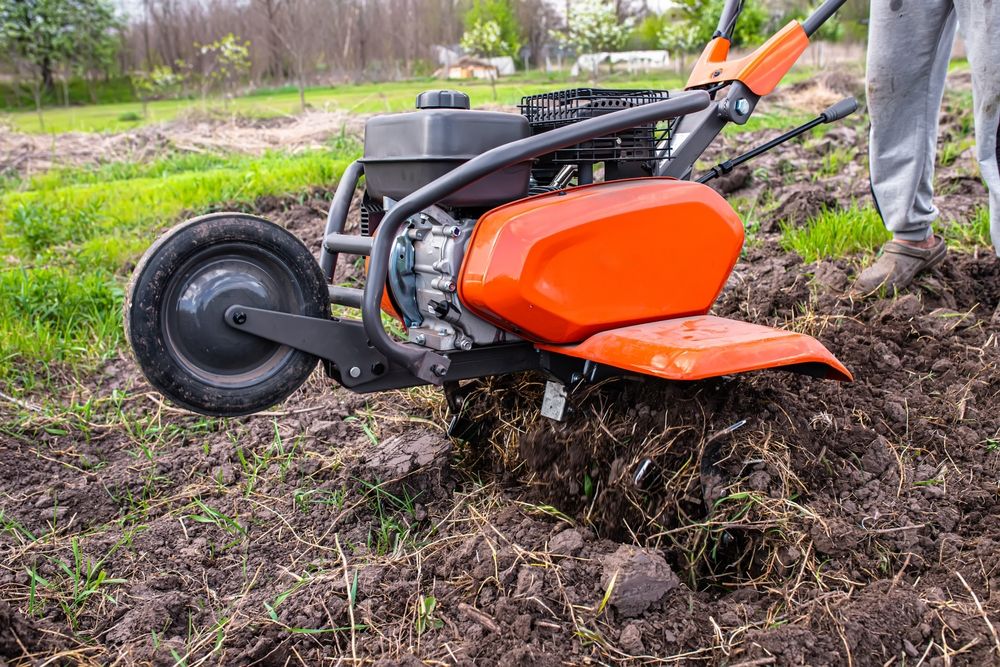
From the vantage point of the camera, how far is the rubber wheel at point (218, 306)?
2.01 m

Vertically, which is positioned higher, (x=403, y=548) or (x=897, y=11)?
(x=897, y=11)

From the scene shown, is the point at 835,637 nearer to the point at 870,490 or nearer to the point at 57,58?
the point at 870,490

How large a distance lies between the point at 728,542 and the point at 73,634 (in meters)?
1.56

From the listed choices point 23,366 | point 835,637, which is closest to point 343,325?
point 835,637

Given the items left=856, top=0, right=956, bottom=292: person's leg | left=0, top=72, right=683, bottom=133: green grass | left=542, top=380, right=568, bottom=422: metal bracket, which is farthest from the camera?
left=0, top=72, right=683, bottom=133: green grass

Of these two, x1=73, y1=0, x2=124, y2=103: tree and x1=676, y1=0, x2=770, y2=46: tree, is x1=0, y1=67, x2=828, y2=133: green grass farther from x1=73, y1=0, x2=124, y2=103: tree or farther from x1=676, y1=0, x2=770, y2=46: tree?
x1=73, y1=0, x2=124, y2=103: tree

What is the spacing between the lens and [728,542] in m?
2.17

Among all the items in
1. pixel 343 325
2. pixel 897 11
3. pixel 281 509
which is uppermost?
pixel 897 11

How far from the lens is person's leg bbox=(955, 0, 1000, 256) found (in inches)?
104

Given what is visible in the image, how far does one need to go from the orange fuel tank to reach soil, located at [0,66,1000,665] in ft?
0.92

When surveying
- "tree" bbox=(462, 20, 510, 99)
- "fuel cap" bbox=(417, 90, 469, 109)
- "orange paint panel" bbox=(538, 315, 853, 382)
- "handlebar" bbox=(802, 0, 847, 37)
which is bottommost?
"orange paint panel" bbox=(538, 315, 853, 382)

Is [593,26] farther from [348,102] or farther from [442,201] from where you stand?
[442,201]

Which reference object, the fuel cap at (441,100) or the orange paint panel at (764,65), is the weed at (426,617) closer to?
the fuel cap at (441,100)

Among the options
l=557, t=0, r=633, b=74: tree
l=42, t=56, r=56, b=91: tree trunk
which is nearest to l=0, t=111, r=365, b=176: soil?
l=557, t=0, r=633, b=74: tree
